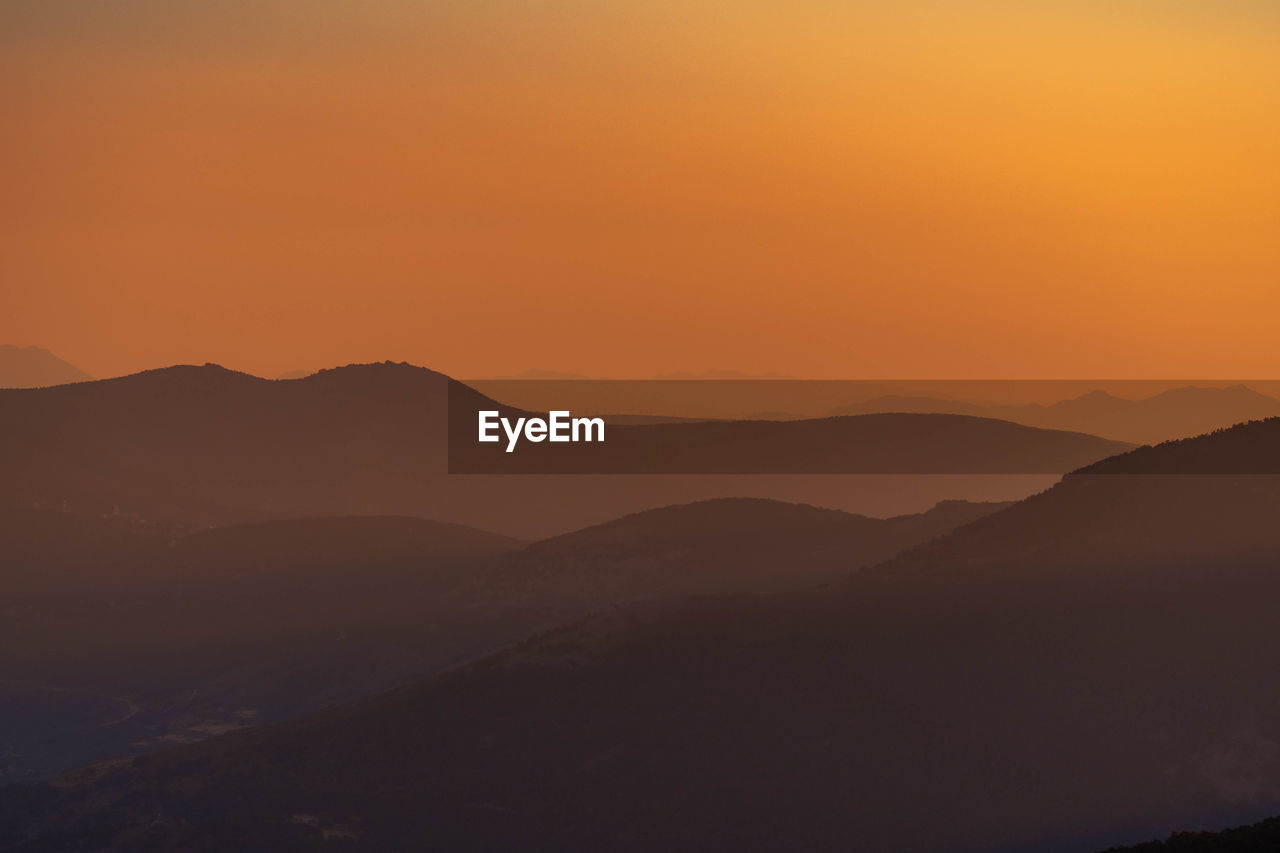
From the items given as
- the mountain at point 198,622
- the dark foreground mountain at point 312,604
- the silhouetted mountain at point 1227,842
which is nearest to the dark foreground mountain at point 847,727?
the silhouetted mountain at point 1227,842

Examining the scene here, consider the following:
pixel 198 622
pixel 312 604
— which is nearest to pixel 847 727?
pixel 312 604

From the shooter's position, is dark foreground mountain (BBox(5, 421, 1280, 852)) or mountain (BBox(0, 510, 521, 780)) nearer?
dark foreground mountain (BBox(5, 421, 1280, 852))

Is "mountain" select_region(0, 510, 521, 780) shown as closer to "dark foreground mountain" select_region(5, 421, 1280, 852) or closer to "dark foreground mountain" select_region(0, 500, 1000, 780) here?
"dark foreground mountain" select_region(0, 500, 1000, 780)

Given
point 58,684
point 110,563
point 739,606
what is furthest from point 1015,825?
point 110,563

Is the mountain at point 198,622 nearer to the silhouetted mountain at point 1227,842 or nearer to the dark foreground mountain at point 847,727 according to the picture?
the dark foreground mountain at point 847,727

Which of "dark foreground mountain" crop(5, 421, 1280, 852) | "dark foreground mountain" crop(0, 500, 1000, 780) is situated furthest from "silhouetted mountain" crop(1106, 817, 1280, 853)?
"dark foreground mountain" crop(0, 500, 1000, 780)

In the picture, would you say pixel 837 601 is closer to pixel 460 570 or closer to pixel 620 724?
pixel 620 724
